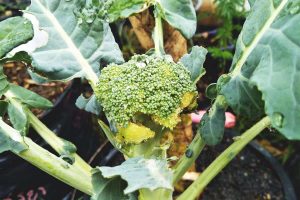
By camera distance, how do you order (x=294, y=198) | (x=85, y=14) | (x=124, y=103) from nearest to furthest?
(x=124, y=103), (x=85, y=14), (x=294, y=198)

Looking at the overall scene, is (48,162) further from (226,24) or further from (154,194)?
(226,24)

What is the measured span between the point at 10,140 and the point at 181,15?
0.36 m

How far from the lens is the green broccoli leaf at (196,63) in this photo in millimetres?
762

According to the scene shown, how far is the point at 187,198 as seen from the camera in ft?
2.64

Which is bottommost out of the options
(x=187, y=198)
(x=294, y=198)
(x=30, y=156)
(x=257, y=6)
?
(x=294, y=198)

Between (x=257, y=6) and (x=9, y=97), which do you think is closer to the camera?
(x=257, y=6)

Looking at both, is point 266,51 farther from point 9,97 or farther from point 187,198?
point 9,97

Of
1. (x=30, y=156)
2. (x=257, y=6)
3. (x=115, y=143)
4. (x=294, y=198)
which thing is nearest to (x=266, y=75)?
(x=257, y=6)

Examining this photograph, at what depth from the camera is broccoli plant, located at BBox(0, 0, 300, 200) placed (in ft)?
1.95

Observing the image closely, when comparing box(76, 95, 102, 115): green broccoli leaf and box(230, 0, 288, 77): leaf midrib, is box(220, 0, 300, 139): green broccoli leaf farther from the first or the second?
box(76, 95, 102, 115): green broccoli leaf

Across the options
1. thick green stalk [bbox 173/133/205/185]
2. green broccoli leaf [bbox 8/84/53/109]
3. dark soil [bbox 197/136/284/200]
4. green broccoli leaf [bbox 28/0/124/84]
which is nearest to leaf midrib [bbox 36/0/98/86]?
green broccoli leaf [bbox 28/0/124/84]

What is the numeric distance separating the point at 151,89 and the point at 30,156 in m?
0.23

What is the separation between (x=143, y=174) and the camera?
600mm

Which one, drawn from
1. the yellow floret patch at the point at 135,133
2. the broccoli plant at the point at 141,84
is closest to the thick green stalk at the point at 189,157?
the broccoli plant at the point at 141,84
